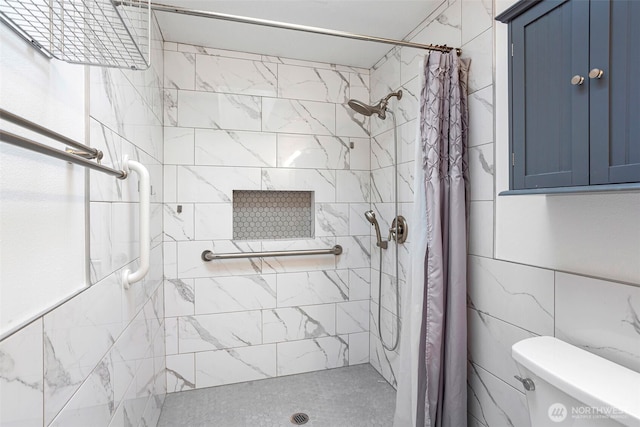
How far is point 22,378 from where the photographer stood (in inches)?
24.0

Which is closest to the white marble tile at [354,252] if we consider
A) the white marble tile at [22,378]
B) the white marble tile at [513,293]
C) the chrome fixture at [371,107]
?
the chrome fixture at [371,107]

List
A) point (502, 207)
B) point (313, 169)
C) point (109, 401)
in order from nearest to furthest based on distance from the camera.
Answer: point (109, 401) < point (502, 207) < point (313, 169)

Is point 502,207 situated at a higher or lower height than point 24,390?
higher

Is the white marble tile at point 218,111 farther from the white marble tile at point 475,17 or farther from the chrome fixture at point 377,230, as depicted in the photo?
the white marble tile at point 475,17

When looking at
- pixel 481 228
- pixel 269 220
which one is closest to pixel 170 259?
pixel 269 220

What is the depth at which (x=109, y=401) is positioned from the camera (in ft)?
3.51

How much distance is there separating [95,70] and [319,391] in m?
2.16

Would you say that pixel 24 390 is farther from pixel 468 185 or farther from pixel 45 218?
pixel 468 185

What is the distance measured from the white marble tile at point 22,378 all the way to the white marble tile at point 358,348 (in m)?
2.12

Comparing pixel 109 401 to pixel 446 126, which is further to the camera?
pixel 446 126

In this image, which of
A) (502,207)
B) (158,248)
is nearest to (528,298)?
(502,207)

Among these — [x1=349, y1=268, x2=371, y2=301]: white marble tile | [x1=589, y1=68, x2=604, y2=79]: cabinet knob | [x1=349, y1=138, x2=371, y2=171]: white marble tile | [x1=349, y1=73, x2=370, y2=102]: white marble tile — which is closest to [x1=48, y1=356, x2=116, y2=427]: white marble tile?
[x1=589, y1=68, x2=604, y2=79]: cabinet knob

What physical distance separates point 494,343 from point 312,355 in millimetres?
1413

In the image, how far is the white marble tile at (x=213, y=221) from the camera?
2205 millimetres
